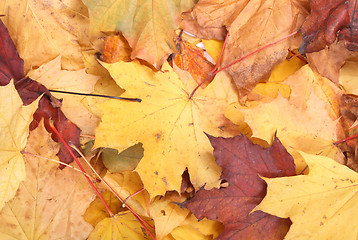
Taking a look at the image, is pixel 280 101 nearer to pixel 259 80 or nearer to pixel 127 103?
pixel 259 80

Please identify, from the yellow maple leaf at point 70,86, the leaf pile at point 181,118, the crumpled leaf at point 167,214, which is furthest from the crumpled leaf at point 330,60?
the yellow maple leaf at point 70,86

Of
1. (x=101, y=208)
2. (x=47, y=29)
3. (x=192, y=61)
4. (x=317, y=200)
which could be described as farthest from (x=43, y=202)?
(x=317, y=200)

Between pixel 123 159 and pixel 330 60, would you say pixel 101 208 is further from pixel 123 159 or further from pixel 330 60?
pixel 330 60

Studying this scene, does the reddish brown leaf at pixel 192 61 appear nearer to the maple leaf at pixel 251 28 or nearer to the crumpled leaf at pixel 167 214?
the maple leaf at pixel 251 28

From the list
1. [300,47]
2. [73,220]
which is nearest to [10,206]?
[73,220]

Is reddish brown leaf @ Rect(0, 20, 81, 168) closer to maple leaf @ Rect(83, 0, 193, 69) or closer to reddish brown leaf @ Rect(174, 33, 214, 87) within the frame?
maple leaf @ Rect(83, 0, 193, 69)

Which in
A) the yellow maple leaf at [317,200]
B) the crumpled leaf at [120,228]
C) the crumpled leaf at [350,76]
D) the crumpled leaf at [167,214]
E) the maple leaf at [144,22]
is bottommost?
the crumpled leaf at [120,228]
